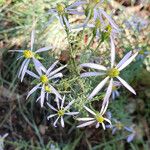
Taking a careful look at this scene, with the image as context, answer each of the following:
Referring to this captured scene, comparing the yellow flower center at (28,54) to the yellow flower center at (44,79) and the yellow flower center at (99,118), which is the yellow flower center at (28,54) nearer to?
the yellow flower center at (44,79)

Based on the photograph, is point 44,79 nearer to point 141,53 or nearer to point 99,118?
point 99,118

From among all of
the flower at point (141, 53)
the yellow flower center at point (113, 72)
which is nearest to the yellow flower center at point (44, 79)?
the yellow flower center at point (113, 72)

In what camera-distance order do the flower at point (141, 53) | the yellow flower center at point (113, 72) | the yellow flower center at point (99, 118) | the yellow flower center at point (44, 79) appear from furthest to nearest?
the flower at point (141, 53) < the yellow flower center at point (99, 118) < the yellow flower center at point (44, 79) < the yellow flower center at point (113, 72)

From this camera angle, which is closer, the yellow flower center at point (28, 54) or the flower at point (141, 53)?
the yellow flower center at point (28, 54)

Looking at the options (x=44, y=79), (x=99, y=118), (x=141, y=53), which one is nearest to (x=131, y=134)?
(x=141, y=53)

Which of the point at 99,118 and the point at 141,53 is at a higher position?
the point at 141,53

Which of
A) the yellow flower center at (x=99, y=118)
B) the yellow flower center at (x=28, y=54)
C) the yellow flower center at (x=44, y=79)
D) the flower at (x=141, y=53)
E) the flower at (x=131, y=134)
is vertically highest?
the yellow flower center at (x=28, y=54)

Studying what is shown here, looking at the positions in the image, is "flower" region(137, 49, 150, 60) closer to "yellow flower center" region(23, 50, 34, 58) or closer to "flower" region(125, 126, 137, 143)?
"flower" region(125, 126, 137, 143)

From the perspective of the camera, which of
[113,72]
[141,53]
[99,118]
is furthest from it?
[141,53]

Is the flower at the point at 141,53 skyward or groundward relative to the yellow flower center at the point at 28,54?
groundward

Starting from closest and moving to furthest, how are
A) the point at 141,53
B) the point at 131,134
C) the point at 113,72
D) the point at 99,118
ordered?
1. the point at 113,72
2. the point at 99,118
3. the point at 141,53
4. the point at 131,134

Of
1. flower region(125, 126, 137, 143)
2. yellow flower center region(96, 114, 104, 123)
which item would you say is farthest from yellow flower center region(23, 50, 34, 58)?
flower region(125, 126, 137, 143)

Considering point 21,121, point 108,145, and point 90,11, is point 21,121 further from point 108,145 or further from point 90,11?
point 90,11
